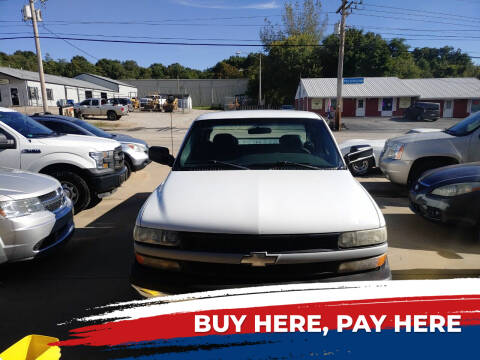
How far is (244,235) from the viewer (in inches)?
89.3

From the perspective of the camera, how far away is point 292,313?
2.21m

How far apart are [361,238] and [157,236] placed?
1.40 m

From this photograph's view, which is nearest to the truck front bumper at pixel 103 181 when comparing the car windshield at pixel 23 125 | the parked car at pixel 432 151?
the car windshield at pixel 23 125

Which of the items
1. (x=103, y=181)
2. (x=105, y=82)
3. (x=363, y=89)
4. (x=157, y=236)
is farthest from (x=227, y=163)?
(x=105, y=82)

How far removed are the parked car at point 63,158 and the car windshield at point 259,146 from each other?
287 centimetres

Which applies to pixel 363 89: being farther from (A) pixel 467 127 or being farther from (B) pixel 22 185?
(B) pixel 22 185

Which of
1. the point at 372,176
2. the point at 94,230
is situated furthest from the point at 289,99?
the point at 94,230

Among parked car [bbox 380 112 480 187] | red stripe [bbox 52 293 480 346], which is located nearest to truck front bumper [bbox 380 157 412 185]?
parked car [bbox 380 112 480 187]

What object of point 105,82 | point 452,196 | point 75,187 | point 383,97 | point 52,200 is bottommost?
point 75,187

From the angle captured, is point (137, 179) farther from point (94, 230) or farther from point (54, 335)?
point (54, 335)

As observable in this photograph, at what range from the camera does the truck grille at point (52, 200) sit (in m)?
3.73

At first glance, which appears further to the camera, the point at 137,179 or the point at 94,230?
the point at 137,179

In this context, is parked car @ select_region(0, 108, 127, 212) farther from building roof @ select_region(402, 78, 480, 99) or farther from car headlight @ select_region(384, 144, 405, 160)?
building roof @ select_region(402, 78, 480, 99)

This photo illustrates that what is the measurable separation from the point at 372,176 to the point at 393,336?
720cm
